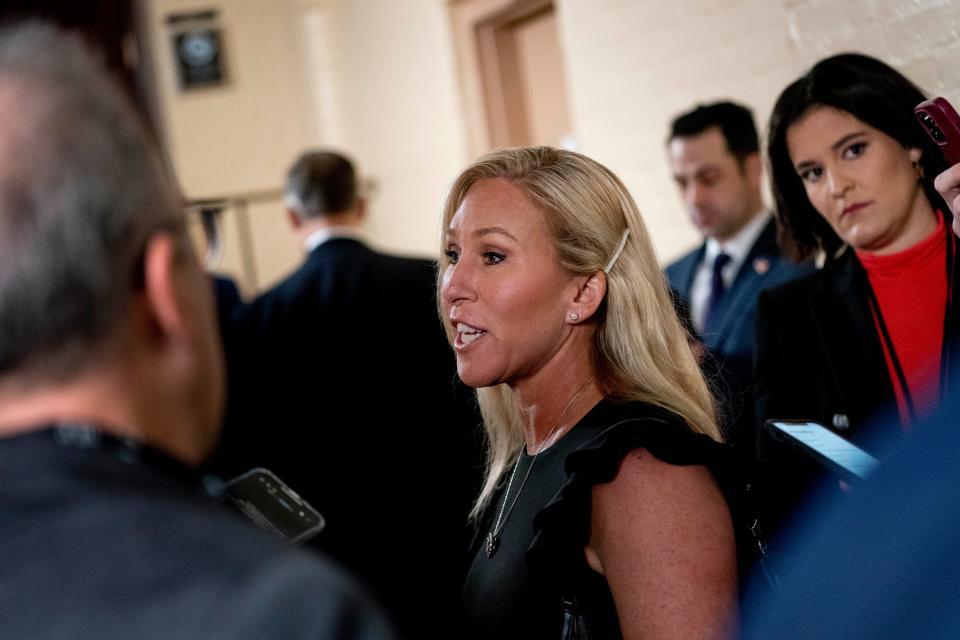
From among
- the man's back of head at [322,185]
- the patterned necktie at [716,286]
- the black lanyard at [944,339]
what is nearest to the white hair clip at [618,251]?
the black lanyard at [944,339]

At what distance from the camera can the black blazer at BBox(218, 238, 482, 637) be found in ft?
9.10

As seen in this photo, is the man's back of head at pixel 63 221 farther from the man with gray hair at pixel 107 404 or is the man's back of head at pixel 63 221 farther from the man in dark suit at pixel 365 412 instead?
the man in dark suit at pixel 365 412

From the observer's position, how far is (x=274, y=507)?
1.42m

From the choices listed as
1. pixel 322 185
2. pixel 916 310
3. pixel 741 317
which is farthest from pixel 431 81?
pixel 916 310

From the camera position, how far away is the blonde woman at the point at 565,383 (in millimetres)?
1442

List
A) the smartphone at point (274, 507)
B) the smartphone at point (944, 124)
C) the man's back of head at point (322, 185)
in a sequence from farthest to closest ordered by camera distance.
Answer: the man's back of head at point (322, 185) < the smartphone at point (944, 124) < the smartphone at point (274, 507)

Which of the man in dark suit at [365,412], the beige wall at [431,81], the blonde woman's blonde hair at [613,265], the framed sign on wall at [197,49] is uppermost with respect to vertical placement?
the framed sign on wall at [197,49]

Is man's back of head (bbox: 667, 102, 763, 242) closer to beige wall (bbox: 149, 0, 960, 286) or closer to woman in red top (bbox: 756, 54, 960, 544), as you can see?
beige wall (bbox: 149, 0, 960, 286)

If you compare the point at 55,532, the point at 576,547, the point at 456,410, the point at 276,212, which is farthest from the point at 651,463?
the point at 276,212

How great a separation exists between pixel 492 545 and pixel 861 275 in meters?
0.81

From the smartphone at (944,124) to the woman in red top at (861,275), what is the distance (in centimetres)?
16

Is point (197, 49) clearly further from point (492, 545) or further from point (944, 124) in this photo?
point (944, 124)

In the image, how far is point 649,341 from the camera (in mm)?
1727

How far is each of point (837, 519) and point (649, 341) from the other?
3.58 ft
